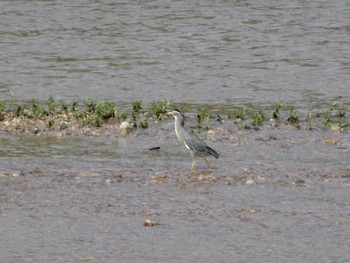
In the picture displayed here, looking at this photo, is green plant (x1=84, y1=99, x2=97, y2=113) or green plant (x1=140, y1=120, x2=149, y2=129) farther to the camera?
green plant (x1=84, y1=99, x2=97, y2=113)

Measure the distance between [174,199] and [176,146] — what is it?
2.61m

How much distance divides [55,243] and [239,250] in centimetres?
144

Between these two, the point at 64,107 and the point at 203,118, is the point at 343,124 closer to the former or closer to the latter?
the point at 203,118

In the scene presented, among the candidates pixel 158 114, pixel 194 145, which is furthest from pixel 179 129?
pixel 158 114

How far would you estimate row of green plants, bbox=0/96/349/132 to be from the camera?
13.2m

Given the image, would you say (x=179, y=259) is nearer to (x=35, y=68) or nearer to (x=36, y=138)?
(x=36, y=138)

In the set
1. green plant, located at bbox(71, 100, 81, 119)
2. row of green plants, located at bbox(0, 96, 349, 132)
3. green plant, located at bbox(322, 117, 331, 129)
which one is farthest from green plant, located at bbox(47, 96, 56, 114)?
green plant, located at bbox(322, 117, 331, 129)

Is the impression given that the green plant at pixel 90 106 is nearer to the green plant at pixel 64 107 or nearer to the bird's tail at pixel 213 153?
the green plant at pixel 64 107

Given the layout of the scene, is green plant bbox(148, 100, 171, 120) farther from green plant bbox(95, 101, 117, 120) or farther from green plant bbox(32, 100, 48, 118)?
green plant bbox(32, 100, 48, 118)

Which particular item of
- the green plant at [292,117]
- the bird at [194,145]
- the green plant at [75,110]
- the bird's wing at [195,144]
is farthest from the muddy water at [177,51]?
the bird's wing at [195,144]

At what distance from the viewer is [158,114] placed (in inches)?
538

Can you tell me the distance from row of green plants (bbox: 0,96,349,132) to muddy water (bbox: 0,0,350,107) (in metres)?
0.87

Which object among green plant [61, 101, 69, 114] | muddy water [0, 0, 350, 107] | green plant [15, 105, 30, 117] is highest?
green plant [15, 105, 30, 117]

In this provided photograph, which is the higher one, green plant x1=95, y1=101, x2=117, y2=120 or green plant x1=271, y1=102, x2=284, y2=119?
green plant x1=95, y1=101, x2=117, y2=120
